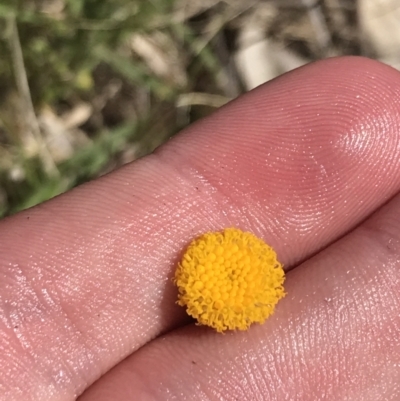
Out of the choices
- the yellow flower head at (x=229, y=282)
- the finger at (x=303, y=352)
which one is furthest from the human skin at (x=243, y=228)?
the yellow flower head at (x=229, y=282)

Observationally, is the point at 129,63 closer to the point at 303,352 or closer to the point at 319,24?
the point at 319,24

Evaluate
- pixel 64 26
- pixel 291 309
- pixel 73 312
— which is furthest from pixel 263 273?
pixel 64 26

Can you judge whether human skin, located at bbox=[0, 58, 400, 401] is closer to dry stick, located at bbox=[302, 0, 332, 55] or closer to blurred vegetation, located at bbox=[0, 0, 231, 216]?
blurred vegetation, located at bbox=[0, 0, 231, 216]

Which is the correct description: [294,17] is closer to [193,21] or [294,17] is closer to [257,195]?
[193,21]

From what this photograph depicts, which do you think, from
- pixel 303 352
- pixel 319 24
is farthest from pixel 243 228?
pixel 319 24

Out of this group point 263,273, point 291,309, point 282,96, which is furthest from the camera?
point 282,96
